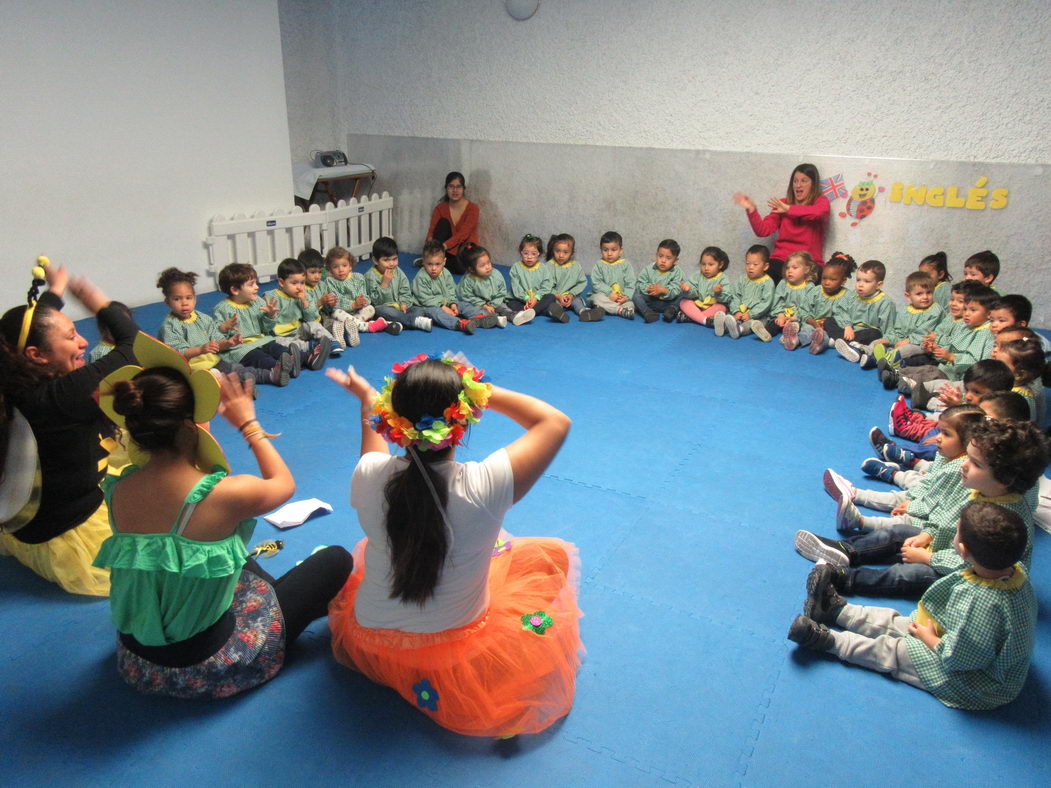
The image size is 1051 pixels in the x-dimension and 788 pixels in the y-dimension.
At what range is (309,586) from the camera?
2.45 m

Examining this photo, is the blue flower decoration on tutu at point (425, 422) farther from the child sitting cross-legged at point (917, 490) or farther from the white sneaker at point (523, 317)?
the white sneaker at point (523, 317)

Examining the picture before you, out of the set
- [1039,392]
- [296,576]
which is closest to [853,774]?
[296,576]

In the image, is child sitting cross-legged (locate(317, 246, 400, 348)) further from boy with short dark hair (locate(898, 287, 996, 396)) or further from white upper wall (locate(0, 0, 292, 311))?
boy with short dark hair (locate(898, 287, 996, 396))

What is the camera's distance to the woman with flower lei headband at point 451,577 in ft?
6.46

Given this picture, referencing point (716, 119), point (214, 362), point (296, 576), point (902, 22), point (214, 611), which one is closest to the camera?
point (214, 611)

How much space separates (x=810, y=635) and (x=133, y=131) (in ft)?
20.1

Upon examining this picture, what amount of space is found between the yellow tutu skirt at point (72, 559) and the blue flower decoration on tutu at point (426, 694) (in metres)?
1.42

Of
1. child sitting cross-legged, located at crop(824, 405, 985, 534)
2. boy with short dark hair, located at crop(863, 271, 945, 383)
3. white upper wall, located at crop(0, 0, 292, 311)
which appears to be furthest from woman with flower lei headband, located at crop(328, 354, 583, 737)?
white upper wall, located at crop(0, 0, 292, 311)

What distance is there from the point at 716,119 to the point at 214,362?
17.1 ft

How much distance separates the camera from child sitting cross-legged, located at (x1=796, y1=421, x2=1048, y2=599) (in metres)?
2.55

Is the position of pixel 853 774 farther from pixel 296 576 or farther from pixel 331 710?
pixel 296 576

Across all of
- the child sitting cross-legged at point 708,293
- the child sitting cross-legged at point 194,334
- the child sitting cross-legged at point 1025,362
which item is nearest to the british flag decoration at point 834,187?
the child sitting cross-legged at point 708,293

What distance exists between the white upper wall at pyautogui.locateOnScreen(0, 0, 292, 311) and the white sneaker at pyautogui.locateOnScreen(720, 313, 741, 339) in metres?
4.52

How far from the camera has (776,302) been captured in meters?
6.44
